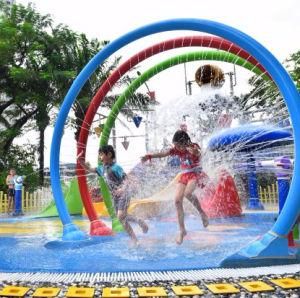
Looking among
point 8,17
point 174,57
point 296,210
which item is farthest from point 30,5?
point 296,210

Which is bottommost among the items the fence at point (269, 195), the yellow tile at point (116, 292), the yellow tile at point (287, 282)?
the yellow tile at point (116, 292)

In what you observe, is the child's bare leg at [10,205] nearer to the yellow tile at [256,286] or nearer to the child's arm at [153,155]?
the child's arm at [153,155]

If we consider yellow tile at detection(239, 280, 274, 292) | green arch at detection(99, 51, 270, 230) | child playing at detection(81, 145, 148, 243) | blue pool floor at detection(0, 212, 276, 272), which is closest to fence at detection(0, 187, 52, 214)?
blue pool floor at detection(0, 212, 276, 272)

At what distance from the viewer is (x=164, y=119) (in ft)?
20.1

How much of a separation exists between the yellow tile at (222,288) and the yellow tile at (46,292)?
1.16 m

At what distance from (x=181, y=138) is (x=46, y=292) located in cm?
292

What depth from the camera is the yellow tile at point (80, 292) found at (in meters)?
3.11

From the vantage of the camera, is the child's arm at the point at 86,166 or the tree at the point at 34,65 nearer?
the child's arm at the point at 86,166

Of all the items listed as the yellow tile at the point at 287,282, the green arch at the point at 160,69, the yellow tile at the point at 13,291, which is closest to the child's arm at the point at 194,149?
the green arch at the point at 160,69

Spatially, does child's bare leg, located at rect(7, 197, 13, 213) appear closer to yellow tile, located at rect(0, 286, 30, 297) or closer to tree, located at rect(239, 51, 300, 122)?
tree, located at rect(239, 51, 300, 122)

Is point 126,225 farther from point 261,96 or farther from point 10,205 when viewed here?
point 10,205

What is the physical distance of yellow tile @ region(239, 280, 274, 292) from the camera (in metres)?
3.10

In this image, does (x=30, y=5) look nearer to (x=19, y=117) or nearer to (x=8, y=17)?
(x=8, y=17)

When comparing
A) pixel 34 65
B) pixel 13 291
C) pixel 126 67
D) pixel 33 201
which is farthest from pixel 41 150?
pixel 13 291
